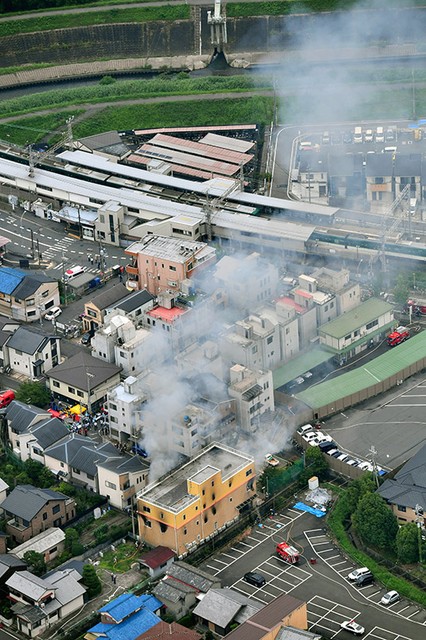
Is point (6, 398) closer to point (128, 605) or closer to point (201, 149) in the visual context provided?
point (128, 605)

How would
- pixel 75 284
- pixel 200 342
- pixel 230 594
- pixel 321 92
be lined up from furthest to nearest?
1. pixel 321 92
2. pixel 75 284
3. pixel 200 342
4. pixel 230 594

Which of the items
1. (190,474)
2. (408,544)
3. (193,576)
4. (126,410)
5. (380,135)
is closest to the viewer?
(193,576)

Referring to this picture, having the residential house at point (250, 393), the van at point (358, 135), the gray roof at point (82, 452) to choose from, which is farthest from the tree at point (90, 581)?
the van at point (358, 135)

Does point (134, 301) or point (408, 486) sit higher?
point (134, 301)

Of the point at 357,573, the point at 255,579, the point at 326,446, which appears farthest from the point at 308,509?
the point at 255,579

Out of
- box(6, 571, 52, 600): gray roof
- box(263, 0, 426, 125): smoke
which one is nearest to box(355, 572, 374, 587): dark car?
box(6, 571, 52, 600): gray roof

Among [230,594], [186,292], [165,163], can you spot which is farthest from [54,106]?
[230,594]

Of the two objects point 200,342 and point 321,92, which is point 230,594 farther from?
point 321,92
